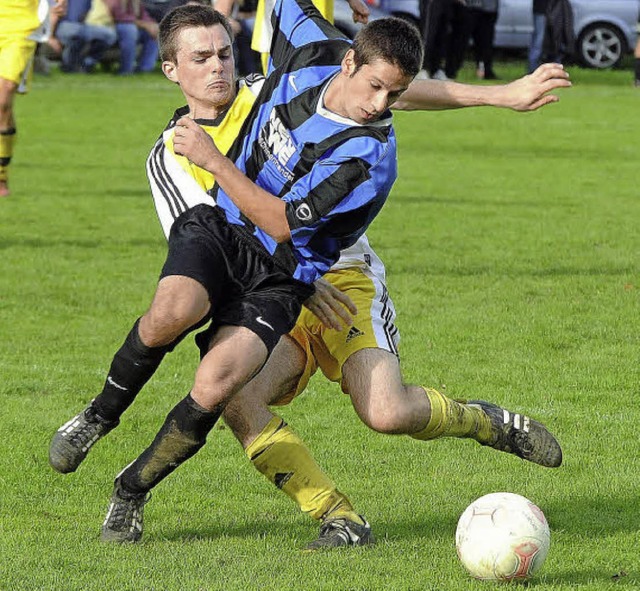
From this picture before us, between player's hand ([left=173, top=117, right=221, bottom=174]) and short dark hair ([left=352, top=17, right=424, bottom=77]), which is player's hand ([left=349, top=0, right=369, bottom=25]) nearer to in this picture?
short dark hair ([left=352, top=17, right=424, bottom=77])

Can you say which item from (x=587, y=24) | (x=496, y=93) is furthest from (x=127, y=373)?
(x=587, y=24)

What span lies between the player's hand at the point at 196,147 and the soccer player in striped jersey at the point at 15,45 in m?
7.74

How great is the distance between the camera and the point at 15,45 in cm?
1229

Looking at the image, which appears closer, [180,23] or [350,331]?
[350,331]

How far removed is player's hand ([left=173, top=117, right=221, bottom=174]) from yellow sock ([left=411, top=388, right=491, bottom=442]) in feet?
3.89

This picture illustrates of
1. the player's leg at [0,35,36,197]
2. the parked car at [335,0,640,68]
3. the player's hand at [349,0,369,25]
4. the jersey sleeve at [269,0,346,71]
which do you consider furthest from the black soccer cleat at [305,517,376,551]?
the parked car at [335,0,640,68]

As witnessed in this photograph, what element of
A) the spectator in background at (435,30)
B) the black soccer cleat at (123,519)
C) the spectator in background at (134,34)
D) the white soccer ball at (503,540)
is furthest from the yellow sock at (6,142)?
the spectator in background at (134,34)

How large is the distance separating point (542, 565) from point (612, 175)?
11081mm

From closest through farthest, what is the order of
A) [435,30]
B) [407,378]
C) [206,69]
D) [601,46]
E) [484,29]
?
1. [206,69]
2. [407,378]
3. [435,30]
4. [484,29]
5. [601,46]

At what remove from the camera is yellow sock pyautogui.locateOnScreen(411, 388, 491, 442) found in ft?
16.9

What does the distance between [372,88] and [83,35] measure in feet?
73.2

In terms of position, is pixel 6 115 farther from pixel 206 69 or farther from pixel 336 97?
pixel 336 97

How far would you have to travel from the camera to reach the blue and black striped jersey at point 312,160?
482 cm

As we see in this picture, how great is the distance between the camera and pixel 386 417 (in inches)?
198
